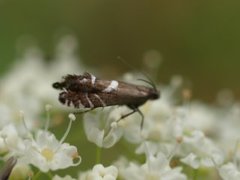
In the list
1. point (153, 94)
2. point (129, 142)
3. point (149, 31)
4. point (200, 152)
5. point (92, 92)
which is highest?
point (92, 92)

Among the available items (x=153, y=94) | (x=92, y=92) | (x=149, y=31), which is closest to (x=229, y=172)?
(x=153, y=94)

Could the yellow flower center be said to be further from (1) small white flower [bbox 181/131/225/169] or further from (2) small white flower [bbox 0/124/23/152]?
(1) small white flower [bbox 181/131/225/169]

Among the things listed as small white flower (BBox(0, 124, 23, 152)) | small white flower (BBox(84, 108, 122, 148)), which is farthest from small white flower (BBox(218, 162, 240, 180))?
small white flower (BBox(0, 124, 23, 152))

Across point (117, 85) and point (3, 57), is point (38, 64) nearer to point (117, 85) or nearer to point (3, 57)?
point (3, 57)

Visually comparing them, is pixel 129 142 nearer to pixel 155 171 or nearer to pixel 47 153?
pixel 155 171

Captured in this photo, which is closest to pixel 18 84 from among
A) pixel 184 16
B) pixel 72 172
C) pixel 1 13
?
pixel 72 172

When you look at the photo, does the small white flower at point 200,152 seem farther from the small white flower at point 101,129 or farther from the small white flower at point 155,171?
the small white flower at point 101,129
